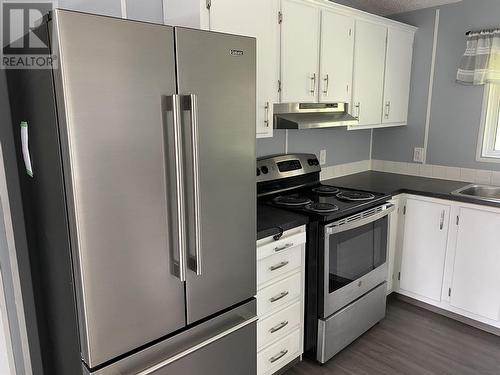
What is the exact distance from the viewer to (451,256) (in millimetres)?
Answer: 2789

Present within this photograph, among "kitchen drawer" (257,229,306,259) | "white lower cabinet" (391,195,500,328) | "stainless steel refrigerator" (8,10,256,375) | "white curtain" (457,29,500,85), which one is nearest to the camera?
"stainless steel refrigerator" (8,10,256,375)

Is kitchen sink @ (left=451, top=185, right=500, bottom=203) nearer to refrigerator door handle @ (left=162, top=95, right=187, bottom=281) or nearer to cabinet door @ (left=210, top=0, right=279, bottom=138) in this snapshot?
cabinet door @ (left=210, top=0, right=279, bottom=138)

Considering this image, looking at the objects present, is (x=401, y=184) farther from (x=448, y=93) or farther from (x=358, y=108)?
(x=448, y=93)

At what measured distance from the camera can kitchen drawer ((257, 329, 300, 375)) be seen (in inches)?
81.8

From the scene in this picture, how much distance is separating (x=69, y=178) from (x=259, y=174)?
5.01 ft

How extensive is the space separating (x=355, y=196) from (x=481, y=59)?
5.07 feet

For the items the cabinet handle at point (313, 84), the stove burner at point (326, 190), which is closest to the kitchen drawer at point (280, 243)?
the stove burner at point (326, 190)

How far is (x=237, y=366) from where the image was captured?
5.81ft

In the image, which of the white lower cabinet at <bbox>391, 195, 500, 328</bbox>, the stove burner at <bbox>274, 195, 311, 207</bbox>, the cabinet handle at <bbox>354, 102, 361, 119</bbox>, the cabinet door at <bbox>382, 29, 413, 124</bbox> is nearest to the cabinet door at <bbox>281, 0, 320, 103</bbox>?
the cabinet handle at <bbox>354, 102, 361, 119</bbox>

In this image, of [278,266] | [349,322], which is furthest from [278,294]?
[349,322]

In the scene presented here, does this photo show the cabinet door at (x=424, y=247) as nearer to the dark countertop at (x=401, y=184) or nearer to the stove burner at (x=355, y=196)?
the dark countertop at (x=401, y=184)

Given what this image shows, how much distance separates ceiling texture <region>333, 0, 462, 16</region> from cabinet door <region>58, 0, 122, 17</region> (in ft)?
6.29

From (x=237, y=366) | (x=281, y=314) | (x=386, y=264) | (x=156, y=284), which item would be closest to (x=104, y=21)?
(x=156, y=284)

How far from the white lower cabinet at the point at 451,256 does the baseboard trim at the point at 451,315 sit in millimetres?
37
